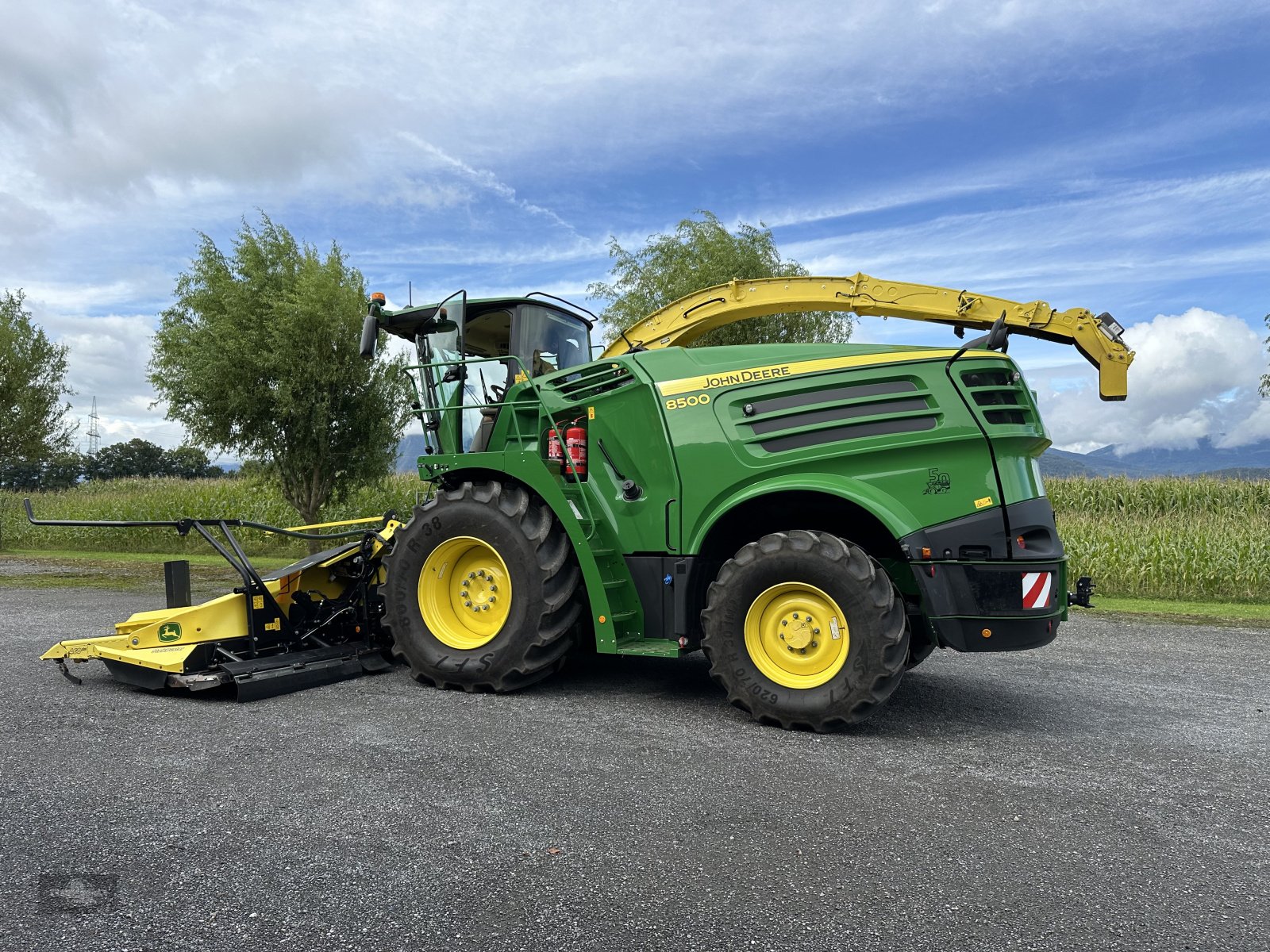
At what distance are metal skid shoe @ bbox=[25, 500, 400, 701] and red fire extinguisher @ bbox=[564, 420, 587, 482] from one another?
1.66 metres

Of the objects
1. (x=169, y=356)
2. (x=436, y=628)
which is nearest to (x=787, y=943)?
(x=436, y=628)

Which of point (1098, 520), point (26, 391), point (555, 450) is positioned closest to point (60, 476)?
point (26, 391)

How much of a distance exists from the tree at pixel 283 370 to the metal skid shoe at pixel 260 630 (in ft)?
27.8

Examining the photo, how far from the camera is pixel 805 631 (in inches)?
199

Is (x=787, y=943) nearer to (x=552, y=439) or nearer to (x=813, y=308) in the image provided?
(x=552, y=439)

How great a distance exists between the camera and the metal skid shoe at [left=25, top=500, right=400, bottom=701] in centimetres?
570

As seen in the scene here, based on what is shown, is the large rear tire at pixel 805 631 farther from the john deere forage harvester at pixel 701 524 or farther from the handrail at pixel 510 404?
the handrail at pixel 510 404

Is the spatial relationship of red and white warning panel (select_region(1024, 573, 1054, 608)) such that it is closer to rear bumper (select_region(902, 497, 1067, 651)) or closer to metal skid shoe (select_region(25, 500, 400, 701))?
rear bumper (select_region(902, 497, 1067, 651))

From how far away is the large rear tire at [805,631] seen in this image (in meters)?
4.84

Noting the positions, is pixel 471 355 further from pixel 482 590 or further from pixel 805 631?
pixel 805 631

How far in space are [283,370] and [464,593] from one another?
32.9 ft

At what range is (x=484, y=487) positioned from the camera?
6.06m

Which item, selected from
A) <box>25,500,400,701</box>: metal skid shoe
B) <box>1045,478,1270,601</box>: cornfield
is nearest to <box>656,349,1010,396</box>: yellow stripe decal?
<box>25,500,400,701</box>: metal skid shoe

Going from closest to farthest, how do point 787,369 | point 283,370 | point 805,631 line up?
point 805,631 < point 787,369 < point 283,370
